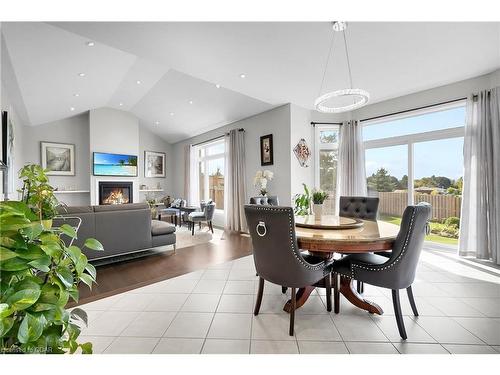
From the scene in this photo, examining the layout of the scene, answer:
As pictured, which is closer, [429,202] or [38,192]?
[38,192]

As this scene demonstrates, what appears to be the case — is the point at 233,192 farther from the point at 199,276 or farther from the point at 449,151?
the point at 449,151

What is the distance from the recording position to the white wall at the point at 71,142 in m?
6.15

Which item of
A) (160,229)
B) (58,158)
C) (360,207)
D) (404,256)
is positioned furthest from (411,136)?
(58,158)

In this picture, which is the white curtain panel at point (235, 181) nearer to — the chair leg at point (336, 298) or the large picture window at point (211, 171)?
the large picture window at point (211, 171)

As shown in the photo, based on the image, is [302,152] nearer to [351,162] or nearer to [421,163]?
[351,162]

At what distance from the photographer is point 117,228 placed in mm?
3217

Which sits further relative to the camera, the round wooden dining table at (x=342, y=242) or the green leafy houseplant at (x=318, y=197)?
the green leafy houseplant at (x=318, y=197)

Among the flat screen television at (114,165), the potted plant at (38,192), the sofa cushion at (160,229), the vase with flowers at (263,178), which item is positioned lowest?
the sofa cushion at (160,229)

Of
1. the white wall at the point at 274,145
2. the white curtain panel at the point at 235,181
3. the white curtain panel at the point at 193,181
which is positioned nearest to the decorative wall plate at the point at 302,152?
the white wall at the point at 274,145

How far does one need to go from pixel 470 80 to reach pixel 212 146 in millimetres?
5645

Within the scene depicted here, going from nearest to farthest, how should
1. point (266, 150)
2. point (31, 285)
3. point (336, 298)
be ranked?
1. point (31, 285)
2. point (336, 298)
3. point (266, 150)

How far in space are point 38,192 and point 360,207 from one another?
10.4 ft

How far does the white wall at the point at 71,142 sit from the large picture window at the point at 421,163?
24.0ft
